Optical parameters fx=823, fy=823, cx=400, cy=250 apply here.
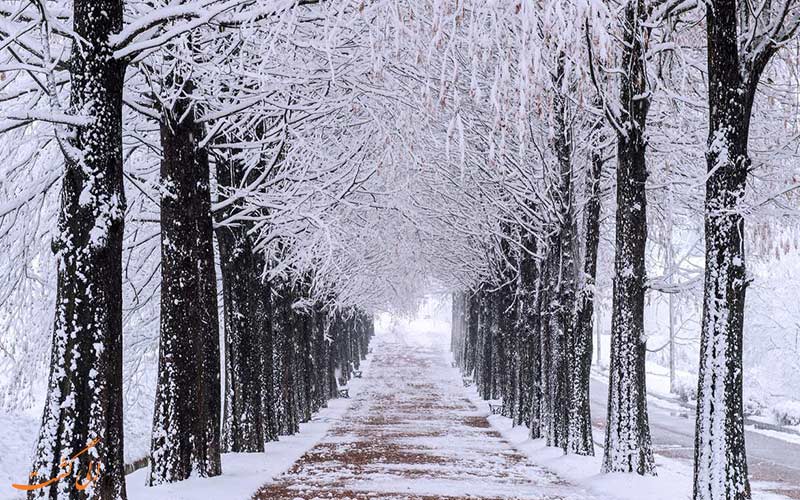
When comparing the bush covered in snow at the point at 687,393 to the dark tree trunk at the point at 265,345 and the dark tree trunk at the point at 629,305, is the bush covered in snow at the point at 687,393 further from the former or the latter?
the dark tree trunk at the point at 629,305

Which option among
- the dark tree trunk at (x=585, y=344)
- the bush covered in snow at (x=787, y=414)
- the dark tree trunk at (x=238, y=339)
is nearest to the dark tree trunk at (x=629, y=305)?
the dark tree trunk at (x=585, y=344)

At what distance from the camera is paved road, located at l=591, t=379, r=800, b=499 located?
56.9 ft

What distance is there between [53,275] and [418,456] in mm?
8929

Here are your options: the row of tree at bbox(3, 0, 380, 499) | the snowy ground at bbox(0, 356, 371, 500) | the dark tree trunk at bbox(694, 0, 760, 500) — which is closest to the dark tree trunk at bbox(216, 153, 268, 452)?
the row of tree at bbox(3, 0, 380, 499)

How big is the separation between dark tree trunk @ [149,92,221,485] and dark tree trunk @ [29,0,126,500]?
3414 millimetres

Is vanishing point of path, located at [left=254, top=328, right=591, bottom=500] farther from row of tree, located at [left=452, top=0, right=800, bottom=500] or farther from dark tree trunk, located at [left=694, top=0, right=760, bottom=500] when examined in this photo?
dark tree trunk, located at [left=694, top=0, right=760, bottom=500]

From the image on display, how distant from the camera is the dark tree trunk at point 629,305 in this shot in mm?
13516

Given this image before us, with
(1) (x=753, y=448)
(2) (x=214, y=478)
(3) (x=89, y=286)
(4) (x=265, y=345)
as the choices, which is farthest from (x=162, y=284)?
(1) (x=753, y=448)

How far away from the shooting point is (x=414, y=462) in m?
17.4

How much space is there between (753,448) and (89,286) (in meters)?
21.6

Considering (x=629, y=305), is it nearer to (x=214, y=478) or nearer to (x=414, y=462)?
(x=414, y=462)

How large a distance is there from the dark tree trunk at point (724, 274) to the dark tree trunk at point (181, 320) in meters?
6.96

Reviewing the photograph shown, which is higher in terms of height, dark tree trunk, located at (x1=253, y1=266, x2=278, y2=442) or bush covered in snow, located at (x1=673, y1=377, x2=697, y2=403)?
dark tree trunk, located at (x1=253, y1=266, x2=278, y2=442)

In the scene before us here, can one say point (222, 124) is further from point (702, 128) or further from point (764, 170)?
point (764, 170)
